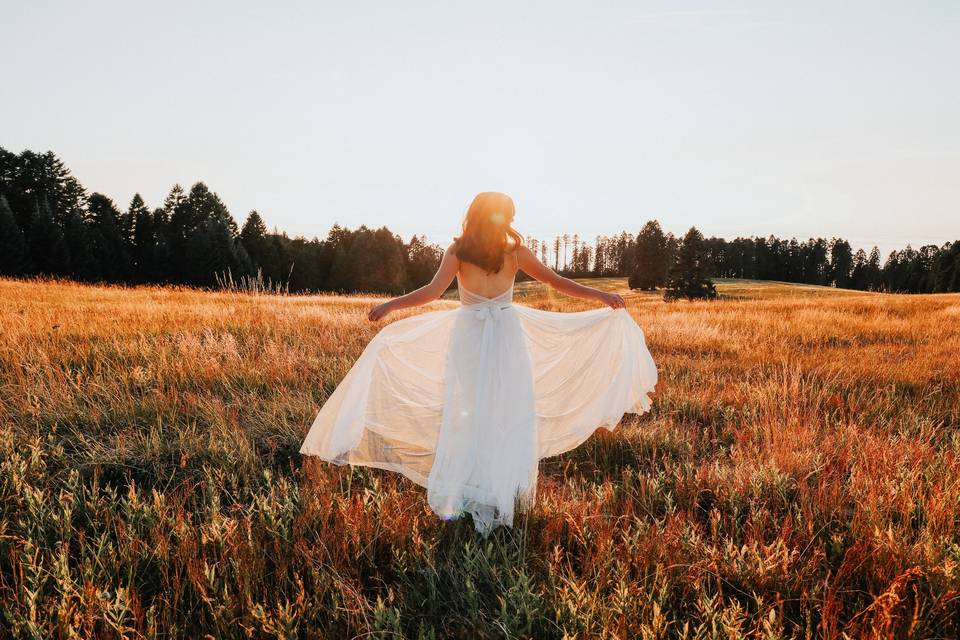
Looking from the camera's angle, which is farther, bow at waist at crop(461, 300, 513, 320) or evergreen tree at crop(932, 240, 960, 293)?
evergreen tree at crop(932, 240, 960, 293)

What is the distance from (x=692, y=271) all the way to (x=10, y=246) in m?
62.2

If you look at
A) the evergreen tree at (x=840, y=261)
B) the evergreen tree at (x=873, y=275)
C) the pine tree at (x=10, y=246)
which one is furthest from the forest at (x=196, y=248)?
the evergreen tree at (x=840, y=261)

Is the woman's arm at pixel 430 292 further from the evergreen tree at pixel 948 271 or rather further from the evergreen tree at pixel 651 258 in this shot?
the evergreen tree at pixel 948 271

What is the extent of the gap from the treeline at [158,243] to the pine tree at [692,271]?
1490 inches

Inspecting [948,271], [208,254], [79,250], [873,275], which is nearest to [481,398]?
[208,254]

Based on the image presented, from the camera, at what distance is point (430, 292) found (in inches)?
148

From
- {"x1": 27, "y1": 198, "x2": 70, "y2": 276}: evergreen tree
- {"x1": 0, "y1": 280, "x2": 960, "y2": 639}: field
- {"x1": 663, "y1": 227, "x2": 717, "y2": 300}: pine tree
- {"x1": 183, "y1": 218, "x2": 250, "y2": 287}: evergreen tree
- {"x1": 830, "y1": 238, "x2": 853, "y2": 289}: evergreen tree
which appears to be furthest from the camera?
{"x1": 830, "y1": 238, "x2": 853, "y2": 289}: evergreen tree

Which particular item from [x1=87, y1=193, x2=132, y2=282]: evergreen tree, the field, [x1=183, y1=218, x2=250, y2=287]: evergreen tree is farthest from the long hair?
[x1=87, y1=193, x2=132, y2=282]: evergreen tree

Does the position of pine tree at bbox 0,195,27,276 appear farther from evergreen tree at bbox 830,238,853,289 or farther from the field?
evergreen tree at bbox 830,238,853,289

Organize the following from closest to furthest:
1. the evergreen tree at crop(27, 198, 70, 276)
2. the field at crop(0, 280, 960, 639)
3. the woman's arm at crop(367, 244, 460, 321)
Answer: the field at crop(0, 280, 960, 639) → the woman's arm at crop(367, 244, 460, 321) → the evergreen tree at crop(27, 198, 70, 276)

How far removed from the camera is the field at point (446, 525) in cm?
224

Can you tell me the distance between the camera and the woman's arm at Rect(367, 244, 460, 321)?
12.3 feet

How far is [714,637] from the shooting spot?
6.49 ft

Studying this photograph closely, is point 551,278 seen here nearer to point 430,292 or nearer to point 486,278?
point 486,278
